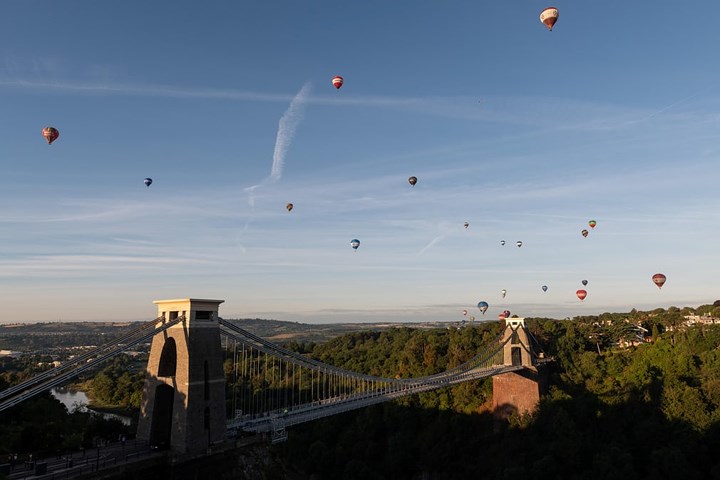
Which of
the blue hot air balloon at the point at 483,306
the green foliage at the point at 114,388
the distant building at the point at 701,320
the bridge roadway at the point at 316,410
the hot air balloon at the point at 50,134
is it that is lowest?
the green foliage at the point at 114,388

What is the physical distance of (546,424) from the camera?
138ft

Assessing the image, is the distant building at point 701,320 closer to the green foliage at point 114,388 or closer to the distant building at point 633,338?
the distant building at point 633,338

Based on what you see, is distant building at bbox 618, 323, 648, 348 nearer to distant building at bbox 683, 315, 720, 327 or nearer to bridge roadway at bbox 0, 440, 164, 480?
distant building at bbox 683, 315, 720, 327

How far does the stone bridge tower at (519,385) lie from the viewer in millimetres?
46156

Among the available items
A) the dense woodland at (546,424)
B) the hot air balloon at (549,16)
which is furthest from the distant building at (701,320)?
the hot air balloon at (549,16)

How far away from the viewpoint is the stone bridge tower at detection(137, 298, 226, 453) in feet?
73.0

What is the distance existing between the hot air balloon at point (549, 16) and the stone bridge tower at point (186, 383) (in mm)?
26180

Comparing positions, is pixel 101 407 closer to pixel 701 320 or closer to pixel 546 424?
pixel 546 424

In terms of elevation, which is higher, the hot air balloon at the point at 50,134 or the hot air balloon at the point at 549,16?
the hot air balloon at the point at 549,16

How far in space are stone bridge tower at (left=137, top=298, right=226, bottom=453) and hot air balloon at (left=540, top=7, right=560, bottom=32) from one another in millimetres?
26180

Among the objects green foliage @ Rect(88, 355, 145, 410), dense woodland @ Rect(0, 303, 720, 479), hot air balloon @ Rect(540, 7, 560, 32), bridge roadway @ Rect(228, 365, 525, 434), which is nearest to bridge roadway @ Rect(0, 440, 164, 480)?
bridge roadway @ Rect(228, 365, 525, 434)

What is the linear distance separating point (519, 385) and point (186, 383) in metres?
34.5

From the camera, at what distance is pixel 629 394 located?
42.3 meters

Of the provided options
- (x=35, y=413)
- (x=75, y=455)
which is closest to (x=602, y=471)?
(x=75, y=455)
